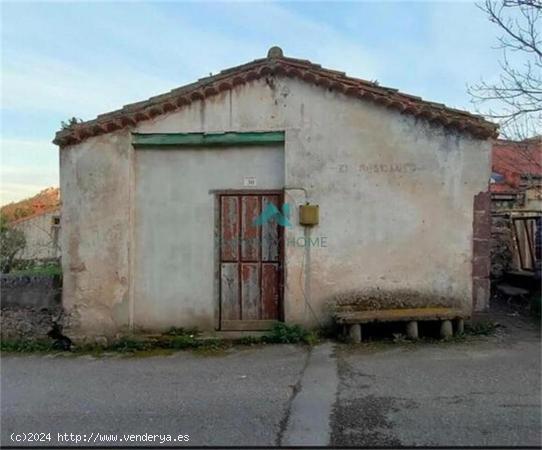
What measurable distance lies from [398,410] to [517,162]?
351 inches

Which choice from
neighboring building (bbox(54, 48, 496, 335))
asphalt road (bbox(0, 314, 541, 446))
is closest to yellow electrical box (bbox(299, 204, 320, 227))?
neighboring building (bbox(54, 48, 496, 335))

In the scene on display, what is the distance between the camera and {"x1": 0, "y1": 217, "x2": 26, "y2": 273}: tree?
38.2 ft

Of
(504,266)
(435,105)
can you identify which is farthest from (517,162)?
(435,105)

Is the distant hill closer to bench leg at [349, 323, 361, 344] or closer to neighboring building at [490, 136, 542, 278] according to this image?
bench leg at [349, 323, 361, 344]

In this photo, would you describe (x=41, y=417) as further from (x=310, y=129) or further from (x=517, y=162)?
(x=517, y=162)

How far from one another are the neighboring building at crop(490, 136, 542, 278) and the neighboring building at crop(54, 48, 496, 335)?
2849mm

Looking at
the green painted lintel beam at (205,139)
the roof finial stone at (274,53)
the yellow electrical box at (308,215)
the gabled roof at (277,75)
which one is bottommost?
the yellow electrical box at (308,215)

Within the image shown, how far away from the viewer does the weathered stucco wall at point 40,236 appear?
42.1ft

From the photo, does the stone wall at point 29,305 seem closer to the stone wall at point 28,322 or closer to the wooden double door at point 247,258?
the stone wall at point 28,322

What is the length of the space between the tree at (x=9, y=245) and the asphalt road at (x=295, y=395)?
526 centimetres

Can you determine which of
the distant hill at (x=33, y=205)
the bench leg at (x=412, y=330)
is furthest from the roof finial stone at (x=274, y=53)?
the distant hill at (x=33, y=205)

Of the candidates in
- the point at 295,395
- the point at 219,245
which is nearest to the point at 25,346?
the point at 219,245

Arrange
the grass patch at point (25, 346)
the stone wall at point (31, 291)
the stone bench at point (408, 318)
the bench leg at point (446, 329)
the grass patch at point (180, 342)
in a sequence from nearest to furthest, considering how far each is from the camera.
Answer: the stone bench at point (408, 318) → the bench leg at point (446, 329) → the grass patch at point (180, 342) → the grass patch at point (25, 346) → the stone wall at point (31, 291)

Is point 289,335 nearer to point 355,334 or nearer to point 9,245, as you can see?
point 355,334
